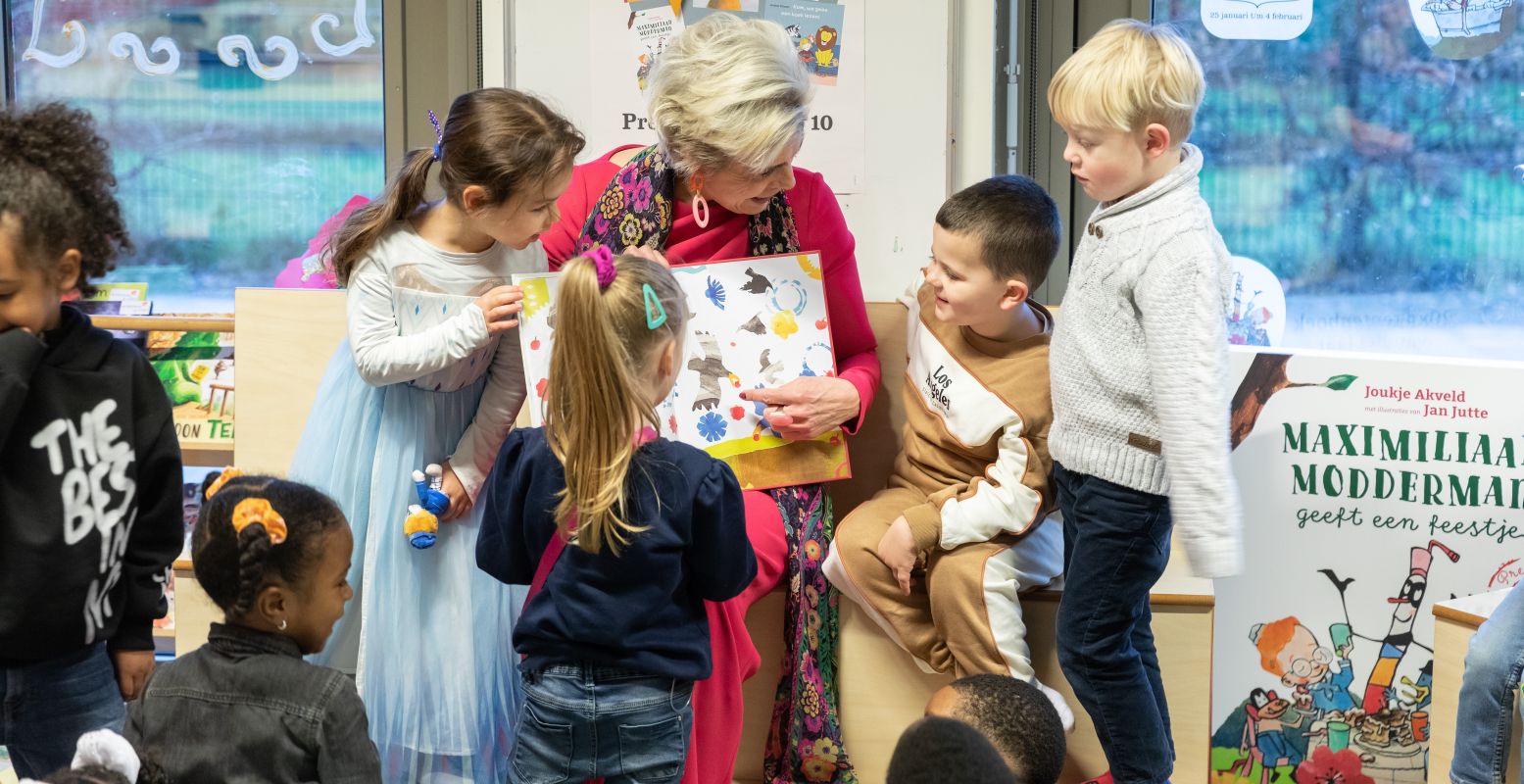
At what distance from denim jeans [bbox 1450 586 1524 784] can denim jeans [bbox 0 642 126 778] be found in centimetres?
213

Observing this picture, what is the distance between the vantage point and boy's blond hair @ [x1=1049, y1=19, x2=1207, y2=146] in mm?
2111

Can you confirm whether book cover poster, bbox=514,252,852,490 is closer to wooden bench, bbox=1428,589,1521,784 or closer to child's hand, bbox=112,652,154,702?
child's hand, bbox=112,652,154,702

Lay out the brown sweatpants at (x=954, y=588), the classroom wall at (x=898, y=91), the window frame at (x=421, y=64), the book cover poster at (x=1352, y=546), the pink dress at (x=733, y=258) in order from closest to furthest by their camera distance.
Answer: the pink dress at (x=733, y=258)
the brown sweatpants at (x=954, y=588)
the book cover poster at (x=1352, y=546)
the classroom wall at (x=898, y=91)
the window frame at (x=421, y=64)

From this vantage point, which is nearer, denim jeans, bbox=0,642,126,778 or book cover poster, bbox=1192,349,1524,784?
denim jeans, bbox=0,642,126,778

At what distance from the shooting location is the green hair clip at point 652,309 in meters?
1.82

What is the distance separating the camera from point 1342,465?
109 inches

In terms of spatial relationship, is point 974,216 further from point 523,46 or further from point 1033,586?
point 523,46

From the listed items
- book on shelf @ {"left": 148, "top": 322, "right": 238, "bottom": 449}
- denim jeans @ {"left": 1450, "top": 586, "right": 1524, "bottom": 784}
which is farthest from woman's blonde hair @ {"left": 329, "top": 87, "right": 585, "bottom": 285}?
denim jeans @ {"left": 1450, "top": 586, "right": 1524, "bottom": 784}

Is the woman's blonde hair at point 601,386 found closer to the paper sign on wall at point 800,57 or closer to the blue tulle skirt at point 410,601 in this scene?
the blue tulle skirt at point 410,601

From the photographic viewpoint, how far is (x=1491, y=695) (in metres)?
2.25

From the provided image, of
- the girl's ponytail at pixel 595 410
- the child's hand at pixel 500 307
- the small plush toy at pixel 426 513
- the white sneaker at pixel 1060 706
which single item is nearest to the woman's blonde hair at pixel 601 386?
the girl's ponytail at pixel 595 410

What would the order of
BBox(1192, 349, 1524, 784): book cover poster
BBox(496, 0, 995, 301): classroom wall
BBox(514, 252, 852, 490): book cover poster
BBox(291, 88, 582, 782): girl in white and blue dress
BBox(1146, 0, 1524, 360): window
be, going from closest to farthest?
BBox(291, 88, 582, 782): girl in white and blue dress
BBox(514, 252, 852, 490): book cover poster
BBox(1192, 349, 1524, 784): book cover poster
BBox(1146, 0, 1524, 360): window
BBox(496, 0, 995, 301): classroom wall

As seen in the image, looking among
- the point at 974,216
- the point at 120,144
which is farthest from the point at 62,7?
the point at 974,216

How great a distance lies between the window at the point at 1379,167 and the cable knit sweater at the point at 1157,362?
3.34ft
